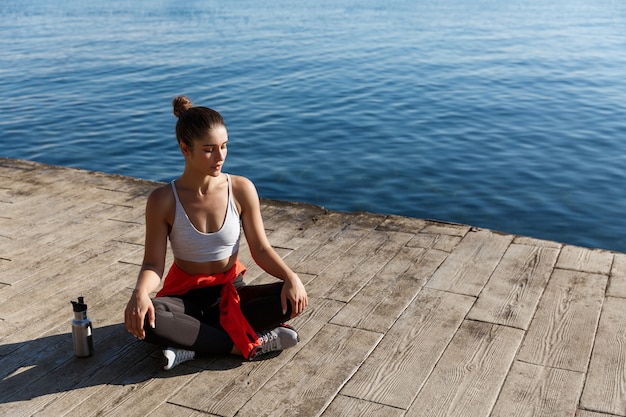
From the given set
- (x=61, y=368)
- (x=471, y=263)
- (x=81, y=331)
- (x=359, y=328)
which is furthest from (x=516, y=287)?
(x=61, y=368)

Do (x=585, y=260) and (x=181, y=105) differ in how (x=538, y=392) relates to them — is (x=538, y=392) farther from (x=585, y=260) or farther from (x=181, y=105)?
(x=181, y=105)

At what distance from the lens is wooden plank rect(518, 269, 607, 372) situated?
417 centimetres

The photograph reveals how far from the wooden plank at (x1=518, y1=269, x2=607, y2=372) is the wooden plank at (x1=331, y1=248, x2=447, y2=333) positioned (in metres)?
0.80

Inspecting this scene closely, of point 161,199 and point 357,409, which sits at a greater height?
point 161,199

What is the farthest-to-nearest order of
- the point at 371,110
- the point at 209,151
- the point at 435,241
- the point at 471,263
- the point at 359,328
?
the point at 371,110 < the point at 435,241 < the point at 471,263 < the point at 359,328 < the point at 209,151

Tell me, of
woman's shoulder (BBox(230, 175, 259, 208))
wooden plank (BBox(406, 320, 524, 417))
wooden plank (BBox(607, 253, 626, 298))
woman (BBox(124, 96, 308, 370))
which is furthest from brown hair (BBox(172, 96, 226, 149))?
wooden plank (BBox(607, 253, 626, 298))

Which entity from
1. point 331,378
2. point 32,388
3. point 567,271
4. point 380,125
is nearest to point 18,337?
point 32,388

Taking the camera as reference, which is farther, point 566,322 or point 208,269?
point 566,322

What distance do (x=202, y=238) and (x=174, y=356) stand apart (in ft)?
2.12

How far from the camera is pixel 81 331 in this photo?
13.6 ft

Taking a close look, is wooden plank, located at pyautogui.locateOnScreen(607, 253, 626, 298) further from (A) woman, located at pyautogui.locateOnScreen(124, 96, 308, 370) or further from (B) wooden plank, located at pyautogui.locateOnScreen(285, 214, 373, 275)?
(A) woman, located at pyautogui.locateOnScreen(124, 96, 308, 370)

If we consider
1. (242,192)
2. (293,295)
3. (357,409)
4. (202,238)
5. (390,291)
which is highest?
(242,192)

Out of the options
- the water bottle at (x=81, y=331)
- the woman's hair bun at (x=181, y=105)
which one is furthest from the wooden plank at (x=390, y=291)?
the woman's hair bun at (x=181, y=105)

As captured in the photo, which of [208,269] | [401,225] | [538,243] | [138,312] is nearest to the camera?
[138,312]
